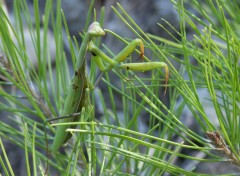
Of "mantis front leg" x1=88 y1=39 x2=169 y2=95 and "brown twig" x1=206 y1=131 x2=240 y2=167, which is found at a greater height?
"mantis front leg" x1=88 y1=39 x2=169 y2=95

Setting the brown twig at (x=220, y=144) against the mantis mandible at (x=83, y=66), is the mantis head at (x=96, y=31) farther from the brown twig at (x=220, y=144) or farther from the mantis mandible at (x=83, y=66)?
the brown twig at (x=220, y=144)

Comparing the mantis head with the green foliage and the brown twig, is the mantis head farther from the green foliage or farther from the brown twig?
the brown twig

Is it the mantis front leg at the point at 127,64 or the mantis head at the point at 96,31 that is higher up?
the mantis head at the point at 96,31

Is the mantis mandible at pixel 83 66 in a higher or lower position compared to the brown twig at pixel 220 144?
higher

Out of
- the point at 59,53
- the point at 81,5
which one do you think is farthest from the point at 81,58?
the point at 81,5

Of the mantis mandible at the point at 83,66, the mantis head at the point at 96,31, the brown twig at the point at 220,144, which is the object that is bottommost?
the brown twig at the point at 220,144

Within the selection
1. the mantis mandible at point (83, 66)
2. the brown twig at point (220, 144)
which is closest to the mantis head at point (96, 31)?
the mantis mandible at point (83, 66)

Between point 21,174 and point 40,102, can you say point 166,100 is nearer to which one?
point 21,174

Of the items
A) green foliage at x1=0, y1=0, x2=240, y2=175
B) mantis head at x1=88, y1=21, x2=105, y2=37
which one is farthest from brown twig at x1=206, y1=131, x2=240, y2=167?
mantis head at x1=88, y1=21, x2=105, y2=37

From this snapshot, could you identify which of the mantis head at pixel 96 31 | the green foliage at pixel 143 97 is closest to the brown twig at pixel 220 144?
the green foliage at pixel 143 97

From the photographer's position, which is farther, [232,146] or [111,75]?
[111,75]

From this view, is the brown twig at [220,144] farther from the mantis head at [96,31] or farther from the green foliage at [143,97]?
the mantis head at [96,31]
